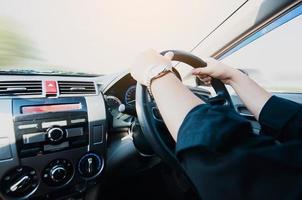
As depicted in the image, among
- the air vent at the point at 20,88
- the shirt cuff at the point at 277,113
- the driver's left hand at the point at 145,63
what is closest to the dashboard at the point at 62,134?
the air vent at the point at 20,88

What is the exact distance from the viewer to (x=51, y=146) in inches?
51.3

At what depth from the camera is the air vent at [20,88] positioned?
4.00 ft

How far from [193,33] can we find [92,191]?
5.16 feet

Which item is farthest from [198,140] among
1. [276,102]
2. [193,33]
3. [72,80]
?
[193,33]

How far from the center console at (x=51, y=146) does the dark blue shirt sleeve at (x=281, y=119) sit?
0.83 m

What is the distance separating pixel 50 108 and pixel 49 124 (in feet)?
0.25

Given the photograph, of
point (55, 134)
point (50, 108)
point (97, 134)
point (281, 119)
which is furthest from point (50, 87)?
point (281, 119)

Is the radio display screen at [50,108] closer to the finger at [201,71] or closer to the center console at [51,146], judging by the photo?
the center console at [51,146]

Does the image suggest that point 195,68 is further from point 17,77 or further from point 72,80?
point 17,77

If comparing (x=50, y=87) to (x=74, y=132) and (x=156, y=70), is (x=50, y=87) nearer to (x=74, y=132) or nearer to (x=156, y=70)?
(x=74, y=132)


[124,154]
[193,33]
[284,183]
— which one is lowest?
[124,154]

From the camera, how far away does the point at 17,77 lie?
4.29 ft

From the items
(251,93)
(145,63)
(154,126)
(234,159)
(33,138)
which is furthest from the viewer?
(33,138)

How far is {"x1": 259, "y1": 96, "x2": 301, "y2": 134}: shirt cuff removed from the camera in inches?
38.3
